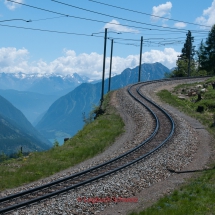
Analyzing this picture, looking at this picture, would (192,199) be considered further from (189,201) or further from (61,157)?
(61,157)

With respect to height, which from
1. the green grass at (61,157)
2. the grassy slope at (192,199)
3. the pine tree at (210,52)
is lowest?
the green grass at (61,157)

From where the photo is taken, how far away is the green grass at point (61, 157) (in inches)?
680

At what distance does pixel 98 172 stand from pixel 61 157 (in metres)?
4.21

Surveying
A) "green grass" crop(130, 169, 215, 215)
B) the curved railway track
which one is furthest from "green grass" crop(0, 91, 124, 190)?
"green grass" crop(130, 169, 215, 215)

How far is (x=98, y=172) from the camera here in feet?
58.0

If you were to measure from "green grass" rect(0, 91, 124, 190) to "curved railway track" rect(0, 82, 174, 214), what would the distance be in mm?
1850

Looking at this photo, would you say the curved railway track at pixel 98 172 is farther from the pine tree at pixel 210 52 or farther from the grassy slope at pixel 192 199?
the pine tree at pixel 210 52

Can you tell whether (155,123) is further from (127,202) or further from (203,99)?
(127,202)

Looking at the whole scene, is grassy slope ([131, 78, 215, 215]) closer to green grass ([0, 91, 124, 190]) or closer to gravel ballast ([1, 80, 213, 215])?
gravel ballast ([1, 80, 213, 215])

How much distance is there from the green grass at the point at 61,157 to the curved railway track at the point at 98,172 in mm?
1850

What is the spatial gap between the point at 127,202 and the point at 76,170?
17.2ft

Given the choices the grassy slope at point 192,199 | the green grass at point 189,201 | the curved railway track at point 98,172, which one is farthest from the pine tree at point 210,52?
the green grass at point 189,201

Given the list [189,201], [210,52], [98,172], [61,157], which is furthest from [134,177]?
[210,52]

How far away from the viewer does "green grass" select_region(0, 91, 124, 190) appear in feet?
56.6
